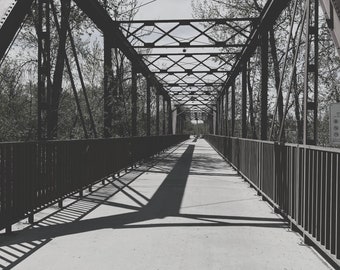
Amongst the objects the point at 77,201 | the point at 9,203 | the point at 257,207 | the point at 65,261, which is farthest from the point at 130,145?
the point at 65,261

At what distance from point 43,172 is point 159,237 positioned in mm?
2464

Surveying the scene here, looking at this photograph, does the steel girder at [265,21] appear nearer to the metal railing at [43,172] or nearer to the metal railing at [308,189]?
the metal railing at [308,189]

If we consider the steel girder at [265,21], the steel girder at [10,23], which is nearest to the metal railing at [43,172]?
the steel girder at [10,23]

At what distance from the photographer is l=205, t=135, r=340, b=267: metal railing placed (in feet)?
14.8

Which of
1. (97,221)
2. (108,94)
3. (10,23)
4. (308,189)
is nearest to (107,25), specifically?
(108,94)

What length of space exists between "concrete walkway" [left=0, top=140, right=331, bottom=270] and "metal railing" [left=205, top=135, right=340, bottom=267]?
256 mm

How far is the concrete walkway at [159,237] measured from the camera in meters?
4.77

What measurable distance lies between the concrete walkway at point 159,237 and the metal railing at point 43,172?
312mm

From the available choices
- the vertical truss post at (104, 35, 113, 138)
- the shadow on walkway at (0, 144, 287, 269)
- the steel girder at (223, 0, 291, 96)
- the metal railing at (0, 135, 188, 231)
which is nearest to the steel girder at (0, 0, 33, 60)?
the metal railing at (0, 135, 188, 231)

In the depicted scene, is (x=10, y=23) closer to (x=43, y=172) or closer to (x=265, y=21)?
(x=43, y=172)

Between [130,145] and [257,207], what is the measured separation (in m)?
9.19

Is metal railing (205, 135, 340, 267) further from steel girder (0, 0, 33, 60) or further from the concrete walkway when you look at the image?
Result: steel girder (0, 0, 33, 60)

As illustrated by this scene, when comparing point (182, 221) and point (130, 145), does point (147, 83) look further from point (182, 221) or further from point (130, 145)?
point (182, 221)

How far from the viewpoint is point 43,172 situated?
7.17m
